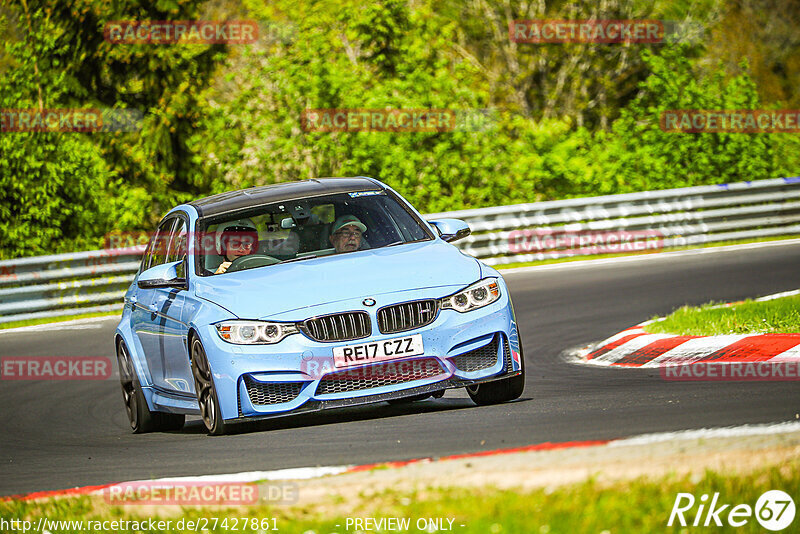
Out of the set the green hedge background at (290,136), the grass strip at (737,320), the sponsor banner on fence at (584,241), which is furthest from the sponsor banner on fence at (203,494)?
the green hedge background at (290,136)

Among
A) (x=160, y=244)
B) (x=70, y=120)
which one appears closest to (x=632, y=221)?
(x=70, y=120)

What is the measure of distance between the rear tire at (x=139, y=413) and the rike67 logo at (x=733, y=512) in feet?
17.8

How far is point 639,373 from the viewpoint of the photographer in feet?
30.5

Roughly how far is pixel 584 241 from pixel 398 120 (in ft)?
15.8

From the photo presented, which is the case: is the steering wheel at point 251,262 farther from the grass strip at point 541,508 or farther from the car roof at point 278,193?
the grass strip at point 541,508

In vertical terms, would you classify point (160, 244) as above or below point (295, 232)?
below

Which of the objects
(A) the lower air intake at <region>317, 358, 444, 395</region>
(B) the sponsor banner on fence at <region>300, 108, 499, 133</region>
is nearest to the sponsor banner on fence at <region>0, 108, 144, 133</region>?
(B) the sponsor banner on fence at <region>300, 108, 499, 133</region>

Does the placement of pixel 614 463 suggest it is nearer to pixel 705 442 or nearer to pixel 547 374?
pixel 705 442

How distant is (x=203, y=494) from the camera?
5.54 m

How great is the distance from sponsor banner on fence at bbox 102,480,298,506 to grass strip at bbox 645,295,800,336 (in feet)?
17.6

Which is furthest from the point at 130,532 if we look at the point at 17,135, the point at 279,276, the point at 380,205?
the point at 17,135

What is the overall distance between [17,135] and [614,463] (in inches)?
712

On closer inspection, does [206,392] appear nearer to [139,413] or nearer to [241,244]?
[241,244]

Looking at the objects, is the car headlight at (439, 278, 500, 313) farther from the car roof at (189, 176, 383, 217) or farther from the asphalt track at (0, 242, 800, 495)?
the car roof at (189, 176, 383, 217)
